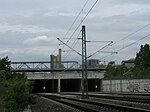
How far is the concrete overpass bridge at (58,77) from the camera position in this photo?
127 metres

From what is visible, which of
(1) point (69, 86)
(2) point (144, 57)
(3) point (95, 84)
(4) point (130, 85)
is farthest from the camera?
(1) point (69, 86)

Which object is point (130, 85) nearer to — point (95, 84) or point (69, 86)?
point (95, 84)

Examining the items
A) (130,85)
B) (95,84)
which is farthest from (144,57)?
(130,85)

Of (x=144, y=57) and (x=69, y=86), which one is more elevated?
(x=144, y=57)

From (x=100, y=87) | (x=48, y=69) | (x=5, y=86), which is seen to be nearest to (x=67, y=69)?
(x=48, y=69)

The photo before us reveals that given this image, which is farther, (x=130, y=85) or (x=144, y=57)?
(x=144, y=57)

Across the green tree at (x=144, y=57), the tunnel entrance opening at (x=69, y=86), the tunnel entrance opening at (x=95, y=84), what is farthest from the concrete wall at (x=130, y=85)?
the tunnel entrance opening at (x=69, y=86)

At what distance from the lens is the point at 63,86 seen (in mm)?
154375

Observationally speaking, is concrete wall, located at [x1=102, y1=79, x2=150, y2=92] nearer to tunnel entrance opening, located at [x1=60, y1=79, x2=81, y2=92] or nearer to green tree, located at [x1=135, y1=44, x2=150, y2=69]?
green tree, located at [x1=135, y1=44, x2=150, y2=69]

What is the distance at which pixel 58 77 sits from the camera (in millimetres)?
127312

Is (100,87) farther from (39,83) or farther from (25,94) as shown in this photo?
(25,94)

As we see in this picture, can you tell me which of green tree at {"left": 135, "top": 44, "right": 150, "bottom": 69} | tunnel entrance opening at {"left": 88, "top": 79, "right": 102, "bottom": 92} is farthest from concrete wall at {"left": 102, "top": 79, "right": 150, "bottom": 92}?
green tree at {"left": 135, "top": 44, "right": 150, "bottom": 69}

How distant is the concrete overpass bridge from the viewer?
127375mm

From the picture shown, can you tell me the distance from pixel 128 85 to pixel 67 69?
252 feet
